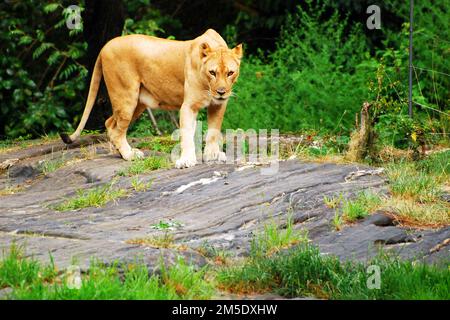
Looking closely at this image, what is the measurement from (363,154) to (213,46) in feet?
5.87

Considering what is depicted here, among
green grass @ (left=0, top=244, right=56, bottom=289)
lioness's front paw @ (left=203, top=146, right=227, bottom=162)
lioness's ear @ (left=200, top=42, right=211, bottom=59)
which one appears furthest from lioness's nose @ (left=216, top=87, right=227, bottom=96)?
green grass @ (left=0, top=244, right=56, bottom=289)

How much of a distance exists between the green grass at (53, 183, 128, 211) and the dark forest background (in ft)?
10.2

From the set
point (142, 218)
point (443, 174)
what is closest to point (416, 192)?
point (443, 174)

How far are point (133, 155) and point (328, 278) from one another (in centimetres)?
391

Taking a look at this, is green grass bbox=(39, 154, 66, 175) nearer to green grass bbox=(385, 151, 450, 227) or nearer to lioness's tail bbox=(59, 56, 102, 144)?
lioness's tail bbox=(59, 56, 102, 144)

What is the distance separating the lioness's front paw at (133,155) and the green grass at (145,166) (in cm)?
30

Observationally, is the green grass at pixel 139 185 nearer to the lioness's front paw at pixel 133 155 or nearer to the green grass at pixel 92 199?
the green grass at pixel 92 199

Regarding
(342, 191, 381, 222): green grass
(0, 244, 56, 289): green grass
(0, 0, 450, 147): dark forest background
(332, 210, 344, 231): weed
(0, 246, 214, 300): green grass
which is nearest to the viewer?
(0, 246, 214, 300): green grass

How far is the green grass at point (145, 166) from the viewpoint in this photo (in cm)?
834

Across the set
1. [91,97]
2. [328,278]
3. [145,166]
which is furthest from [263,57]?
[328,278]

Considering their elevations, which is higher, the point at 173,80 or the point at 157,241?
the point at 173,80

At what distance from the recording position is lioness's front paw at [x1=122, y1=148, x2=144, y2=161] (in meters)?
8.94

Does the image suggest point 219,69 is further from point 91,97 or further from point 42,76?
point 42,76

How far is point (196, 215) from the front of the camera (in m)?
7.04
